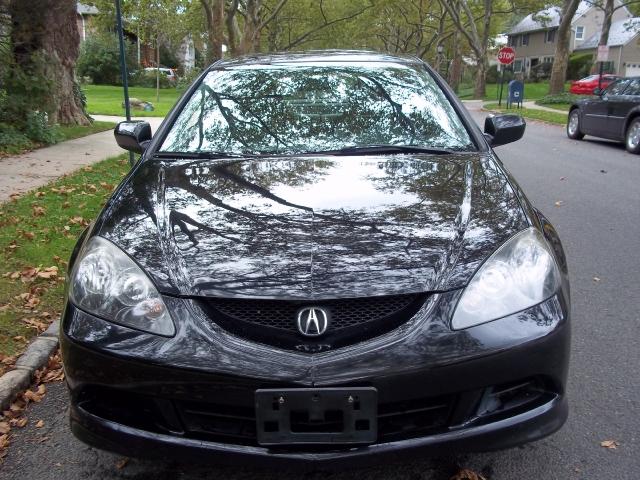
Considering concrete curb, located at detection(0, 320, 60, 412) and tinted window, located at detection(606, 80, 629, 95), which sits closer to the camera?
concrete curb, located at detection(0, 320, 60, 412)

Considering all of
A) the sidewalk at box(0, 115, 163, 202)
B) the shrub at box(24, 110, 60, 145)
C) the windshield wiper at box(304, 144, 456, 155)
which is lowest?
the sidewalk at box(0, 115, 163, 202)

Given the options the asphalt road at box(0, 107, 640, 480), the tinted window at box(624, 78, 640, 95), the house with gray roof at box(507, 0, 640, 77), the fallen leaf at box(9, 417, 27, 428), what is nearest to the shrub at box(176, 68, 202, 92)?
the house with gray roof at box(507, 0, 640, 77)

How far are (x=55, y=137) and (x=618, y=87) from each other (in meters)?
11.2

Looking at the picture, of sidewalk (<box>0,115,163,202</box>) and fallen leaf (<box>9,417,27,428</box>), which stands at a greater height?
sidewalk (<box>0,115,163,202</box>)

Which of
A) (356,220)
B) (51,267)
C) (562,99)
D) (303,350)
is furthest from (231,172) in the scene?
(562,99)

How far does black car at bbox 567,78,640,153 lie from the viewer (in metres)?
12.4

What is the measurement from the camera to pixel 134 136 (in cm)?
370

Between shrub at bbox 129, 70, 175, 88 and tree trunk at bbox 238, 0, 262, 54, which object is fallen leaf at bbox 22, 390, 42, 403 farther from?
shrub at bbox 129, 70, 175, 88

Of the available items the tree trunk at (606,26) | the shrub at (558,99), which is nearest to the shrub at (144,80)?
the shrub at (558,99)

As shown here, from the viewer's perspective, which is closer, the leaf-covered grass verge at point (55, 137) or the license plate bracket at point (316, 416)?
the license plate bracket at point (316, 416)

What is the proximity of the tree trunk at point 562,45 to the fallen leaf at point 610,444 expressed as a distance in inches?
1164

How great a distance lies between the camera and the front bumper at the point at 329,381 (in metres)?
1.99

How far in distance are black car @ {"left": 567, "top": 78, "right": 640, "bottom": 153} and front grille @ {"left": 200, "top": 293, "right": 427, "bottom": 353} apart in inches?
461

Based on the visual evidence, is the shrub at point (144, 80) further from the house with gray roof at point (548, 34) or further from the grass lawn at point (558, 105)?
the house with gray roof at point (548, 34)
